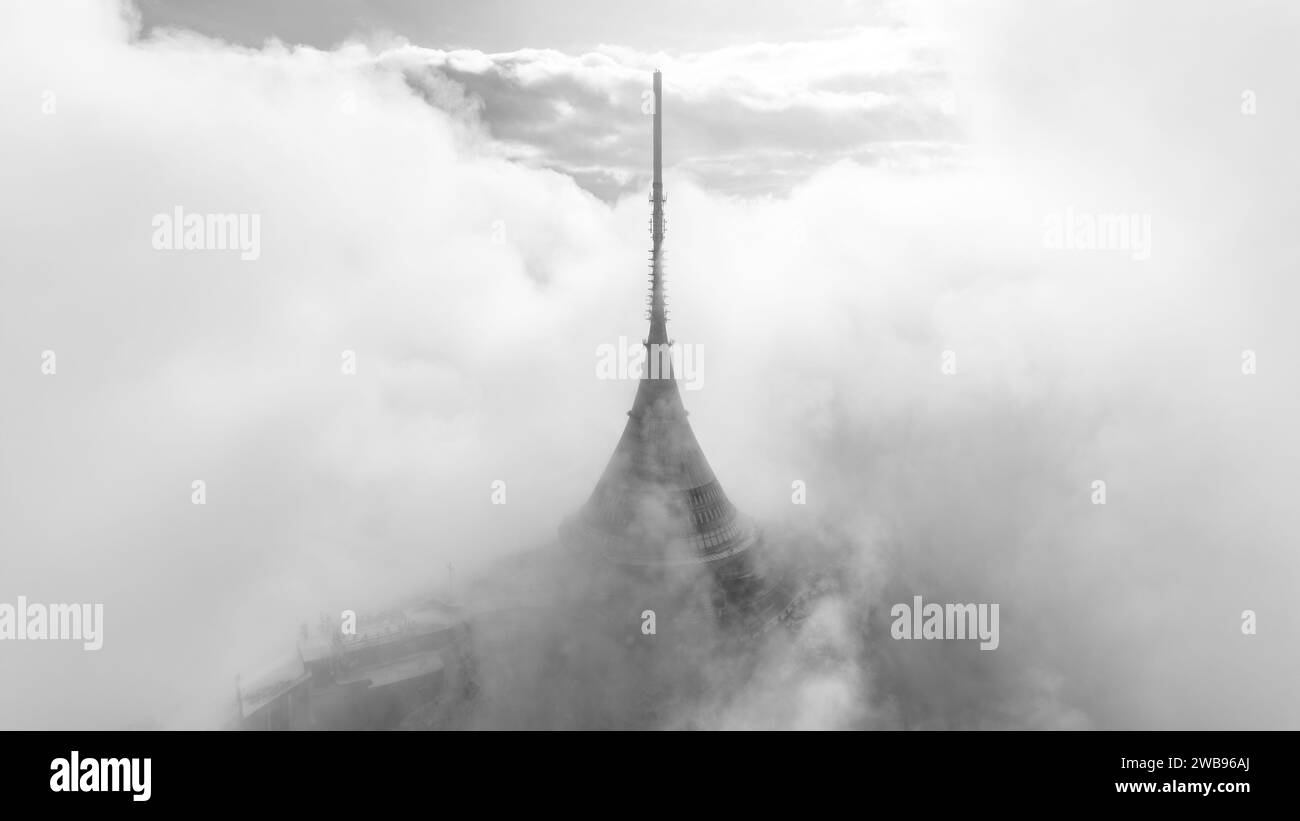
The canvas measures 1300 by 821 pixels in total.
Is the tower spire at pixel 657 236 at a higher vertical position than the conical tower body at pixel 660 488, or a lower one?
higher

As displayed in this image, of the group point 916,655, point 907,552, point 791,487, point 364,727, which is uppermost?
point 791,487

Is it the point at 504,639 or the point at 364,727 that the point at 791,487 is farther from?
the point at 364,727

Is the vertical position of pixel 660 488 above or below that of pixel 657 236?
below

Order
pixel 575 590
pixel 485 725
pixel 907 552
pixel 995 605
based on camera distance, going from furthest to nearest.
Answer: pixel 907 552 < pixel 995 605 < pixel 575 590 < pixel 485 725

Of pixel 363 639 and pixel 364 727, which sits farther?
pixel 363 639

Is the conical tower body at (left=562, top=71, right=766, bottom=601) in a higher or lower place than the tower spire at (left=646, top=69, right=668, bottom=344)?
lower

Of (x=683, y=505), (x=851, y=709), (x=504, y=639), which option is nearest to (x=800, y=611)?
(x=851, y=709)

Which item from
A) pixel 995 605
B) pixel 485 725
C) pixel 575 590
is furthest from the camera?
pixel 995 605

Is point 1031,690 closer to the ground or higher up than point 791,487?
closer to the ground
